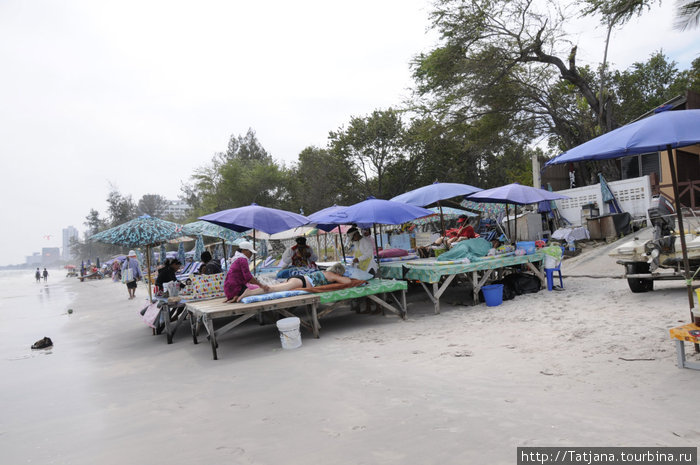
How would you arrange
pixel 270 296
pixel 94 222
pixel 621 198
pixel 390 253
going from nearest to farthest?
1. pixel 270 296
2. pixel 390 253
3. pixel 621 198
4. pixel 94 222

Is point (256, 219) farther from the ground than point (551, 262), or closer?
farther from the ground

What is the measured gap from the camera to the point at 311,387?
15.8ft

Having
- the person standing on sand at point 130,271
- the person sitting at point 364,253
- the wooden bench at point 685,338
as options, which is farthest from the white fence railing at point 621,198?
the person standing on sand at point 130,271

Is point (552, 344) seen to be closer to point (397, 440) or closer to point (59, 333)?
point (397, 440)

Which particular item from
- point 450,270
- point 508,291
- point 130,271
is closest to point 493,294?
point 508,291

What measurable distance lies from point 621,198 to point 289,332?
48.0ft

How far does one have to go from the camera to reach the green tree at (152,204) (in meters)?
78.7

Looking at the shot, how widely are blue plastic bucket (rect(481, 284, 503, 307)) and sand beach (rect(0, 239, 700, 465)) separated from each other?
0.38m

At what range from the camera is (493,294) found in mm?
8789

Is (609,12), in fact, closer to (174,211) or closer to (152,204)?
(152,204)

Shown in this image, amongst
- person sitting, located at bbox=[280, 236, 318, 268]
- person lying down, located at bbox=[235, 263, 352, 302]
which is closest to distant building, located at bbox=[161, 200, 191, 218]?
person sitting, located at bbox=[280, 236, 318, 268]

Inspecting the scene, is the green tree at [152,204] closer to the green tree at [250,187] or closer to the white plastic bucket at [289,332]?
the green tree at [250,187]

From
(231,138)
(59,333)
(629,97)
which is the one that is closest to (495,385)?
(59,333)

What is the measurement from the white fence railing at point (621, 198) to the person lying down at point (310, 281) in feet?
41.2
